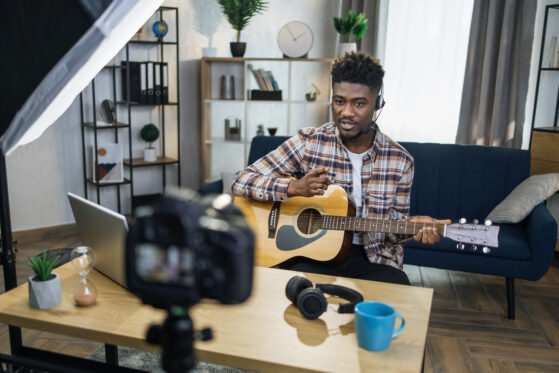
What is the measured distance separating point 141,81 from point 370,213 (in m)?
2.45

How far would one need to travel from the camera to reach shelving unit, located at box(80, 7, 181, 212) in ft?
12.2

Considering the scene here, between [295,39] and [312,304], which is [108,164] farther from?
[312,304]

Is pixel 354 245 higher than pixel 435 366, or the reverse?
pixel 354 245

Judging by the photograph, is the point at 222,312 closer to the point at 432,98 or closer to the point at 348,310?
the point at 348,310

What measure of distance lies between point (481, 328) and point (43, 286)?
1.90m

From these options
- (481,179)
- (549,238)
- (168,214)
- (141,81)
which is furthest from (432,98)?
(168,214)

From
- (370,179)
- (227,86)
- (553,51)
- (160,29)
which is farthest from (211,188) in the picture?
(553,51)

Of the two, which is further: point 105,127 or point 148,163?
point 148,163

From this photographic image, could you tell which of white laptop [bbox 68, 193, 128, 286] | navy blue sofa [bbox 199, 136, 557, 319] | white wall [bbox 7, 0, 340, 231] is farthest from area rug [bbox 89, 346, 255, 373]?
white wall [bbox 7, 0, 340, 231]

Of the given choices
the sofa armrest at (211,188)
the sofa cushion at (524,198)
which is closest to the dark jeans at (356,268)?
the sofa armrest at (211,188)

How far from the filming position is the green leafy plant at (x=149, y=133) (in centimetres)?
387

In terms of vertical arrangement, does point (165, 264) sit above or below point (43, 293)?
above

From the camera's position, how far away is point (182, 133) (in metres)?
4.20

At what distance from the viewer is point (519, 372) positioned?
Answer: 1.95 m
